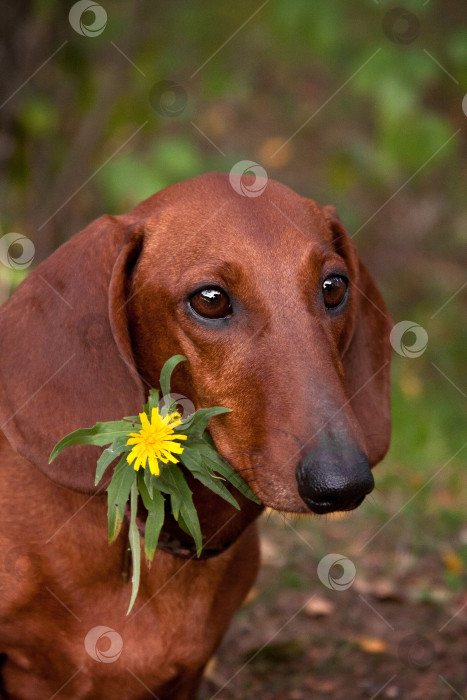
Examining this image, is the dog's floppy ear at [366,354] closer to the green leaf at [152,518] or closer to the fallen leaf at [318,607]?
the green leaf at [152,518]

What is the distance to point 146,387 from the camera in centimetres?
256

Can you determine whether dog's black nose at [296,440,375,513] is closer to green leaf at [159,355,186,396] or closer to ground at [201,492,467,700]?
green leaf at [159,355,186,396]

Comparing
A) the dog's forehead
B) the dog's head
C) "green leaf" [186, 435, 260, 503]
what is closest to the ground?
"green leaf" [186, 435, 260, 503]

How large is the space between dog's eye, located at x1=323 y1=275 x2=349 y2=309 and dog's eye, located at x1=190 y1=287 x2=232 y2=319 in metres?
0.32

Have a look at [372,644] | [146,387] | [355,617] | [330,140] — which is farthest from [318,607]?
[330,140]

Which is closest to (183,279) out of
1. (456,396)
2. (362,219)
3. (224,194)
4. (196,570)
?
→ (224,194)

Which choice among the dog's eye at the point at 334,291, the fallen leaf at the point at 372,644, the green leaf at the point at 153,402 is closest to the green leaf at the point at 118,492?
the green leaf at the point at 153,402

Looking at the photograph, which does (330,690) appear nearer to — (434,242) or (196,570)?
(196,570)

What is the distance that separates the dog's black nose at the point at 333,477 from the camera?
2.00m

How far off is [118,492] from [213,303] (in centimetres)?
56

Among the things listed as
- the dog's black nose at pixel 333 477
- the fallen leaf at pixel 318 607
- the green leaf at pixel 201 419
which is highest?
the dog's black nose at pixel 333 477

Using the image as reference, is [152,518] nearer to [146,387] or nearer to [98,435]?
[98,435]

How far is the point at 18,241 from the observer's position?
4.18 m

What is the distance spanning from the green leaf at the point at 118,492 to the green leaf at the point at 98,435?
0.08m
